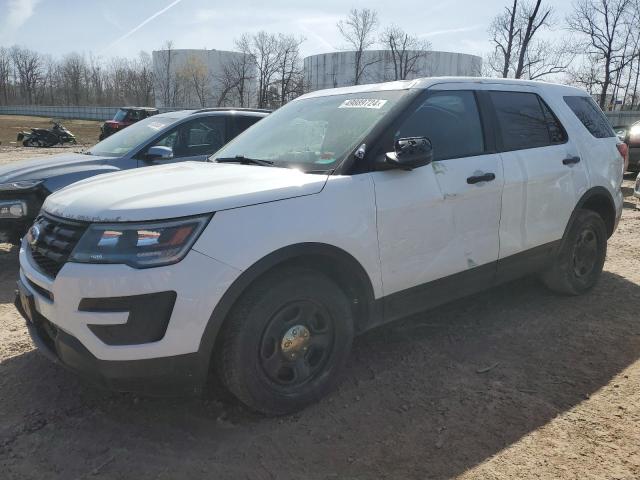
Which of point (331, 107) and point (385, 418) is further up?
point (331, 107)

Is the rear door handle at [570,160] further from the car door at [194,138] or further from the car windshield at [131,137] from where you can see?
the car windshield at [131,137]

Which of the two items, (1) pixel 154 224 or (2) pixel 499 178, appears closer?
(1) pixel 154 224

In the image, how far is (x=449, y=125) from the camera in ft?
12.0

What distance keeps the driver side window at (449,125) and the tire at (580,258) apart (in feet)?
4.80

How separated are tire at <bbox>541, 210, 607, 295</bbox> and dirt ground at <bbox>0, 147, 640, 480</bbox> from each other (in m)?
0.67

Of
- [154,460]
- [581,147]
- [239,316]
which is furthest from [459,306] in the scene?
[154,460]

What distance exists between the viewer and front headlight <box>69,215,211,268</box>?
2.43 m

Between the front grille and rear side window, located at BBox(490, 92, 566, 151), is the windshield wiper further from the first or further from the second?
rear side window, located at BBox(490, 92, 566, 151)

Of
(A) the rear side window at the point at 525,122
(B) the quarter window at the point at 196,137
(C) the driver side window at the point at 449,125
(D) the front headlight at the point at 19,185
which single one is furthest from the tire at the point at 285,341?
(B) the quarter window at the point at 196,137

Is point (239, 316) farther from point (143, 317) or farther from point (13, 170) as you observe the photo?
point (13, 170)

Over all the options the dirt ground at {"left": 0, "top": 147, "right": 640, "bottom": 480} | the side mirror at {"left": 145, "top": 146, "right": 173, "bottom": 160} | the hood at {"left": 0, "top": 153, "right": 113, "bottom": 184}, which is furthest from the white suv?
the hood at {"left": 0, "top": 153, "right": 113, "bottom": 184}

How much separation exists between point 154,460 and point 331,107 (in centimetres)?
253

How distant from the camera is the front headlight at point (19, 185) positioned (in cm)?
539

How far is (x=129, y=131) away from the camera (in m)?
6.90
